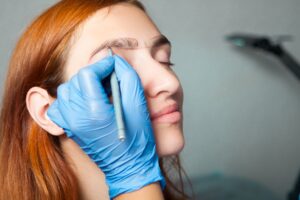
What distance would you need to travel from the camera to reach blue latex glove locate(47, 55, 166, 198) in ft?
2.18

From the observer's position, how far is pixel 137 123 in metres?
0.70

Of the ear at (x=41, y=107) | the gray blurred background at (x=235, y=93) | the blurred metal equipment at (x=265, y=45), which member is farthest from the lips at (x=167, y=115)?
the blurred metal equipment at (x=265, y=45)

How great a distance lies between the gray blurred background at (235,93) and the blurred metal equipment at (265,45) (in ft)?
0.16

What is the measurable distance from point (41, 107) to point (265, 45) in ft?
4.19

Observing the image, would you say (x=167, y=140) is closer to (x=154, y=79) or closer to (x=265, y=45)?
(x=154, y=79)

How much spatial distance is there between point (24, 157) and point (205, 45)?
1119 millimetres

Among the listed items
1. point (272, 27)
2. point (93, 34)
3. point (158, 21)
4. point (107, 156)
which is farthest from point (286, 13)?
point (107, 156)

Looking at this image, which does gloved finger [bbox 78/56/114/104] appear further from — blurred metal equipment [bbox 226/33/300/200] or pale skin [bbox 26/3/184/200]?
blurred metal equipment [bbox 226/33/300/200]

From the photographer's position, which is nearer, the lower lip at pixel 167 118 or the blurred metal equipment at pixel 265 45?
the lower lip at pixel 167 118

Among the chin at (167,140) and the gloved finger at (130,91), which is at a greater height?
the gloved finger at (130,91)

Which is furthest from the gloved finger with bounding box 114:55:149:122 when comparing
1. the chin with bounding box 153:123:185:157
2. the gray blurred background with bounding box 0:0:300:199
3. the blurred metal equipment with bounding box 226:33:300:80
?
the blurred metal equipment with bounding box 226:33:300:80

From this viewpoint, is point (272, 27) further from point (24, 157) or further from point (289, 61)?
point (24, 157)

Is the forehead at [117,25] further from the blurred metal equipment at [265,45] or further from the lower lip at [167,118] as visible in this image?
the blurred metal equipment at [265,45]

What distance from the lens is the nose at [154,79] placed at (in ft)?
2.56
